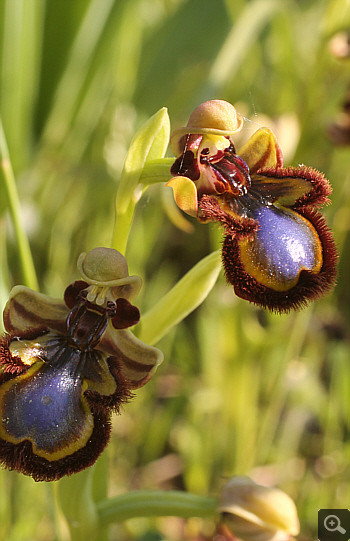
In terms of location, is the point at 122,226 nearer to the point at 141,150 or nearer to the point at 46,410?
the point at 141,150

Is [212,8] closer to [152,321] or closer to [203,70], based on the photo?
[203,70]

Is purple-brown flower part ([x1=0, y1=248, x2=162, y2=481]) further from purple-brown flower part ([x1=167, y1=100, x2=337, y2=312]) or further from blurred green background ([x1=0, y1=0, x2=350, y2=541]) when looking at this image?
blurred green background ([x1=0, y1=0, x2=350, y2=541])

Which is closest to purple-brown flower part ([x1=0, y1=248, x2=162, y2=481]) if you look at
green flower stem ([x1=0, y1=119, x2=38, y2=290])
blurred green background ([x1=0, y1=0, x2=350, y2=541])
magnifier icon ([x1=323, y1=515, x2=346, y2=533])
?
green flower stem ([x1=0, y1=119, x2=38, y2=290])

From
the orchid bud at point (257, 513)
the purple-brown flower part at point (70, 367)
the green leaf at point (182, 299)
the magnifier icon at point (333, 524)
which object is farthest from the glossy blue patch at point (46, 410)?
the magnifier icon at point (333, 524)

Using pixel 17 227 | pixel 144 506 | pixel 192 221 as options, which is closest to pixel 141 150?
pixel 17 227

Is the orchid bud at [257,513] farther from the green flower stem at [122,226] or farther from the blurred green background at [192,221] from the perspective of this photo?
the green flower stem at [122,226]

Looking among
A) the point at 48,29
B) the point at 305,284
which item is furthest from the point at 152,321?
the point at 48,29

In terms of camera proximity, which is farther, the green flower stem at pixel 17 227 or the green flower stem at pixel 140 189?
the green flower stem at pixel 17 227
